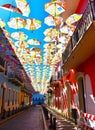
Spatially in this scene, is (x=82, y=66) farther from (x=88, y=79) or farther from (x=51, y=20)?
(x=51, y=20)

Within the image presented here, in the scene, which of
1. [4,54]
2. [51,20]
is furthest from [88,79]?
[4,54]

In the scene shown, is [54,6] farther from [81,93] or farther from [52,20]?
[81,93]

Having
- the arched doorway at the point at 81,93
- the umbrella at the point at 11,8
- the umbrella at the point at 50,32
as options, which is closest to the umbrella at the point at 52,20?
the umbrella at the point at 50,32

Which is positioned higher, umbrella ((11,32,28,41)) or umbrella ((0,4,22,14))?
umbrella ((0,4,22,14))

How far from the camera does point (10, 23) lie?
9.52 meters

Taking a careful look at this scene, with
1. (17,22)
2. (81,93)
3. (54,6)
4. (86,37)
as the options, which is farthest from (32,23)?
(81,93)

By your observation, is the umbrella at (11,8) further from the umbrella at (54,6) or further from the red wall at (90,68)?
the red wall at (90,68)

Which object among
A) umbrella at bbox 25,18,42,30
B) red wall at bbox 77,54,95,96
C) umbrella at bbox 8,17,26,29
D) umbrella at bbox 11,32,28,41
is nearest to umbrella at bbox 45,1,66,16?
umbrella at bbox 25,18,42,30

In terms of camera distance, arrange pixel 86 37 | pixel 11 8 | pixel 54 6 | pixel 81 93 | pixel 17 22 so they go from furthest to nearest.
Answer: pixel 81 93 → pixel 17 22 → pixel 54 6 → pixel 11 8 → pixel 86 37

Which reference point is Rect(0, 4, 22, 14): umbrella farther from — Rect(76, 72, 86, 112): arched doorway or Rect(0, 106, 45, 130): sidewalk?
Rect(0, 106, 45, 130): sidewalk

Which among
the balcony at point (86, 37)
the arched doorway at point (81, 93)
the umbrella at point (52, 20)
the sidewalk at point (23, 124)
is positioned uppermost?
the umbrella at point (52, 20)

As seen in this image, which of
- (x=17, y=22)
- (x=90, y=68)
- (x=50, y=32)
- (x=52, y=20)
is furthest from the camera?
(x=50, y=32)

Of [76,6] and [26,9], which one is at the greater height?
[76,6]

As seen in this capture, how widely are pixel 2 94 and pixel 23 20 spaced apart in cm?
1362
